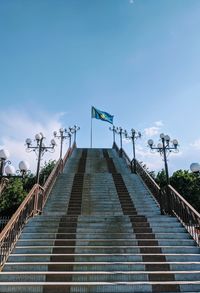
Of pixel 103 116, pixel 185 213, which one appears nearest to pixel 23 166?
pixel 185 213

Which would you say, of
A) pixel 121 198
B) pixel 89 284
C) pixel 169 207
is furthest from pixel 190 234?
pixel 121 198

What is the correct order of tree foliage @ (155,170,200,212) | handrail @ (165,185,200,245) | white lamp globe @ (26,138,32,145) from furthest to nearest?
tree foliage @ (155,170,200,212), white lamp globe @ (26,138,32,145), handrail @ (165,185,200,245)

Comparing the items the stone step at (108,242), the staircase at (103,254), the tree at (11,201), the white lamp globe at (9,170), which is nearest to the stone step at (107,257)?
the staircase at (103,254)

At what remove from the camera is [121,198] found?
12.6 metres

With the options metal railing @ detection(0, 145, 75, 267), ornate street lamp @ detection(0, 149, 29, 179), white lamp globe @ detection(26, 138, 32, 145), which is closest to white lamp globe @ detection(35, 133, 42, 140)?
white lamp globe @ detection(26, 138, 32, 145)

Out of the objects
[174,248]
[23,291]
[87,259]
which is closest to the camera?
[23,291]

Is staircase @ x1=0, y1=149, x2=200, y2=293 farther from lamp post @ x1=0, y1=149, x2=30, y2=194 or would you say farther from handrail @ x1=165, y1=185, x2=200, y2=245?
lamp post @ x1=0, y1=149, x2=30, y2=194

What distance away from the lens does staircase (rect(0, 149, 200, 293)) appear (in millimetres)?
5715

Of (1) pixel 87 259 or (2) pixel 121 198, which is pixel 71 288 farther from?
(2) pixel 121 198

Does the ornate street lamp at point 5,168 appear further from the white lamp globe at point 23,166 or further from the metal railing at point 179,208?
the metal railing at point 179,208

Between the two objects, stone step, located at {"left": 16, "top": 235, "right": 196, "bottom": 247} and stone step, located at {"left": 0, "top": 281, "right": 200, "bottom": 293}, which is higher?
stone step, located at {"left": 16, "top": 235, "right": 196, "bottom": 247}

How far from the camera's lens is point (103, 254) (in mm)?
6918

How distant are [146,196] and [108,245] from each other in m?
5.80

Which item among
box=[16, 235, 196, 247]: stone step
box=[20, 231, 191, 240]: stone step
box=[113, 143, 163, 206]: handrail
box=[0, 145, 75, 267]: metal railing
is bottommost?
box=[16, 235, 196, 247]: stone step
